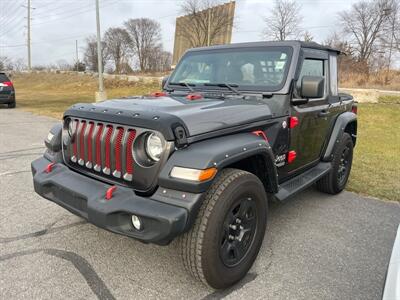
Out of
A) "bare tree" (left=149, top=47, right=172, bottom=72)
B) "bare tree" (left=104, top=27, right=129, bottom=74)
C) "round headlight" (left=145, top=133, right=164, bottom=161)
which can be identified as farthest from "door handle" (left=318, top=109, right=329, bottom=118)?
"bare tree" (left=104, top=27, right=129, bottom=74)

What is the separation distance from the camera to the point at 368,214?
4.17m

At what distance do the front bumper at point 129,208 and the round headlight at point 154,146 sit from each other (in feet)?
0.86

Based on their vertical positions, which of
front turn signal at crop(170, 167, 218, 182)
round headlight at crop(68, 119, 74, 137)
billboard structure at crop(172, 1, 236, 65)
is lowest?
front turn signal at crop(170, 167, 218, 182)

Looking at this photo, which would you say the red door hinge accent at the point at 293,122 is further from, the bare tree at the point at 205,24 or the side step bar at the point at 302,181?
the bare tree at the point at 205,24

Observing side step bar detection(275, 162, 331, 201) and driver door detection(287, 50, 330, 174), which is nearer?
side step bar detection(275, 162, 331, 201)

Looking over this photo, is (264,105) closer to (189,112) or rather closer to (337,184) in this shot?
(189,112)

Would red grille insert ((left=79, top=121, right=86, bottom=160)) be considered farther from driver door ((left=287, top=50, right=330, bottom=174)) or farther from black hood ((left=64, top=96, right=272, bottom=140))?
driver door ((left=287, top=50, right=330, bottom=174))

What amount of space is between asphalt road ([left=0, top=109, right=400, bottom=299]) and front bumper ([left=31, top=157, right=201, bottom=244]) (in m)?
0.54

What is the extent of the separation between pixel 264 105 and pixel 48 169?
195 centimetres

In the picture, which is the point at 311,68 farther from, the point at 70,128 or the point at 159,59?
the point at 159,59

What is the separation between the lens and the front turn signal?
233 centimetres

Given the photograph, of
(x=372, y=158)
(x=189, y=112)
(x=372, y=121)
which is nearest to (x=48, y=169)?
(x=189, y=112)

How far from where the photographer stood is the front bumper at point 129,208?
7.47 feet

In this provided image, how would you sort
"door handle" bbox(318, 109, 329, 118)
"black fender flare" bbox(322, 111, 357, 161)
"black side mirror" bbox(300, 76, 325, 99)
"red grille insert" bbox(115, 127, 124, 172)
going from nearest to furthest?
"red grille insert" bbox(115, 127, 124, 172), "black side mirror" bbox(300, 76, 325, 99), "door handle" bbox(318, 109, 329, 118), "black fender flare" bbox(322, 111, 357, 161)
